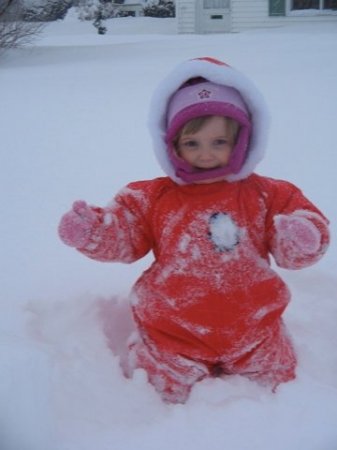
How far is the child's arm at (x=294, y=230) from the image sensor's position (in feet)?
A: 4.64

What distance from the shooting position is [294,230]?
1417 millimetres

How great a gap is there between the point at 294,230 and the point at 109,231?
48 cm

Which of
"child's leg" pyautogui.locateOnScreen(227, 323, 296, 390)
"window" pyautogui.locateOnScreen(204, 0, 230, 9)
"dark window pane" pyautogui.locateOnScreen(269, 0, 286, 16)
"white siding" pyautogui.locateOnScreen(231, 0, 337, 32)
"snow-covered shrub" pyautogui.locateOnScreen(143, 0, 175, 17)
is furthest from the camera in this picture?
"snow-covered shrub" pyautogui.locateOnScreen(143, 0, 175, 17)

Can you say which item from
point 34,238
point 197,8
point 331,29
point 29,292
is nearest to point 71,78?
point 34,238

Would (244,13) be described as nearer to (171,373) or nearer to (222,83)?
(222,83)

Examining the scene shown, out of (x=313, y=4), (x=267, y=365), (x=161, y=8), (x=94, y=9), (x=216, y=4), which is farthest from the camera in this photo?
(x=161, y=8)

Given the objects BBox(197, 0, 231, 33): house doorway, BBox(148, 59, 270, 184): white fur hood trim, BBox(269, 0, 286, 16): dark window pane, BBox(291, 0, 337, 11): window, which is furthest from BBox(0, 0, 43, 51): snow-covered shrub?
BBox(148, 59, 270, 184): white fur hood trim

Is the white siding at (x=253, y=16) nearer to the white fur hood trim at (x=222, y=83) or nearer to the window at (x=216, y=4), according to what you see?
the window at (x=216, y=4)

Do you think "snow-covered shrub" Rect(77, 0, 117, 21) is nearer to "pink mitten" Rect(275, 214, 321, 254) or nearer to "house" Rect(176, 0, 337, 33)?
"house" Rect(176, 0, 337, 33)

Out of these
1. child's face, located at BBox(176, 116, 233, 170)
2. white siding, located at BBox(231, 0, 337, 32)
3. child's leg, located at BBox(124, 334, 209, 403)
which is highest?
child's face, located at BBox(176, 116, 233, 170)

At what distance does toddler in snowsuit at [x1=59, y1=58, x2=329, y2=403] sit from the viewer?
146cm

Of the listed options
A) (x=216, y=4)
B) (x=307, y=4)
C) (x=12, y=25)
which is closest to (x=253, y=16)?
(x=216, y=4)

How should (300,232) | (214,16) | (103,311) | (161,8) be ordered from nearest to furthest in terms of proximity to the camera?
(300,232), (103,311), (214,16), (161,8)

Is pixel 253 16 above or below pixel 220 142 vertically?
below
